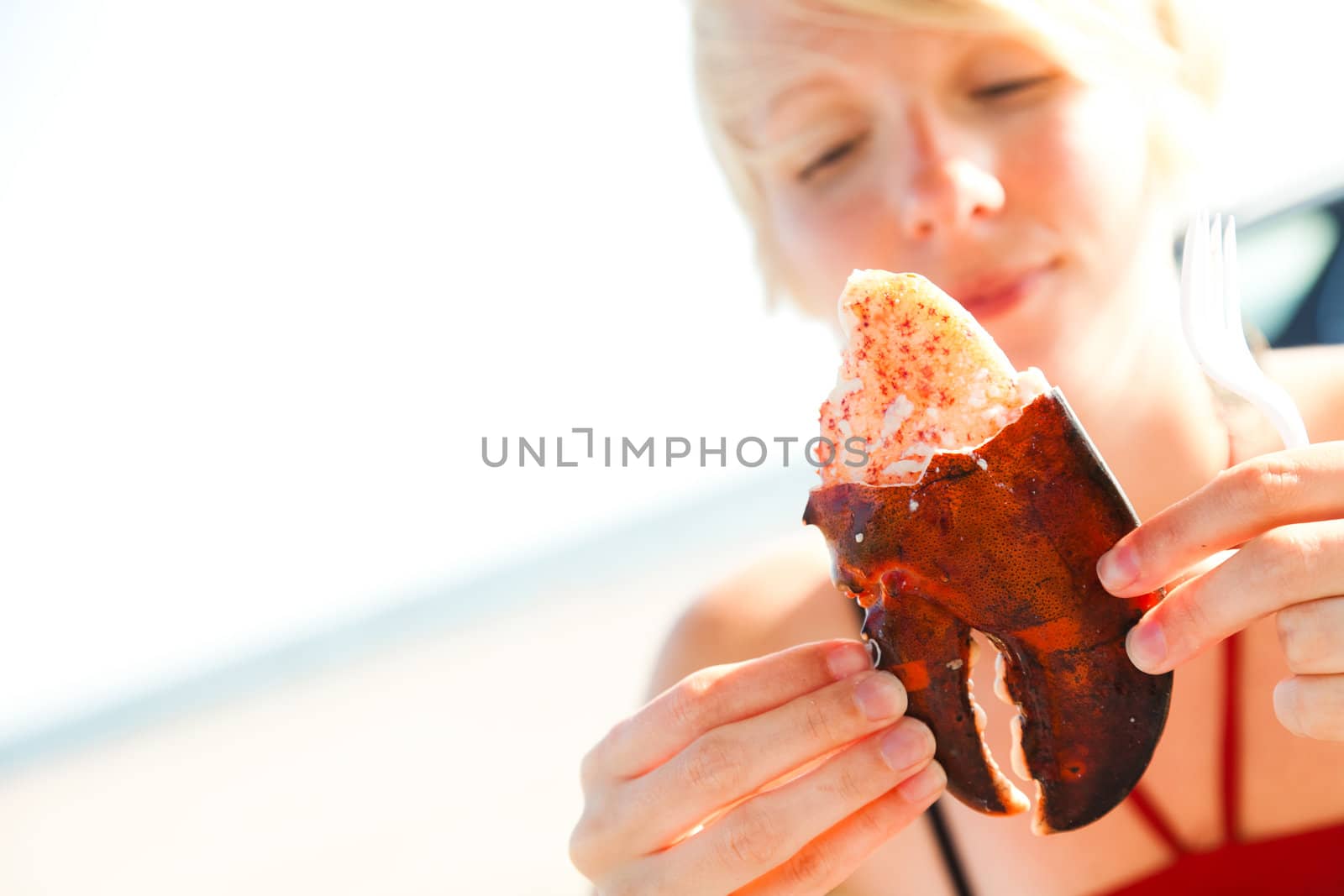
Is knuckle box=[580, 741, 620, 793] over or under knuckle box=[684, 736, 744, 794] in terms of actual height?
over

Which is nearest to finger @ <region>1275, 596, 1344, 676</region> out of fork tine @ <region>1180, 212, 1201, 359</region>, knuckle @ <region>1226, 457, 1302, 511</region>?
knuckle @ <region>1226, 457, 1302, 511</region>

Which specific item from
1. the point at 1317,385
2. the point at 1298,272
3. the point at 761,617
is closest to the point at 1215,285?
the point at 1317,385

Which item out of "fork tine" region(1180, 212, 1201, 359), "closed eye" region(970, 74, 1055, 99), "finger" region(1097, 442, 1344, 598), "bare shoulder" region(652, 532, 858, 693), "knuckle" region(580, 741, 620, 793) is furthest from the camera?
"bare shoulder" region(652, 532, 858, 693)

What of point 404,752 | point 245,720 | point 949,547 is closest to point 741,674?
point 949,547

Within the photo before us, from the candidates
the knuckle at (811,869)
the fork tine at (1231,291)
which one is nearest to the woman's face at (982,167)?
the fork tine at (1231,291)

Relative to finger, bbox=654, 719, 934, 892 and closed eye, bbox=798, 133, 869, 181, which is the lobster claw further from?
closed eye, bbox=798, 133, 869, 181

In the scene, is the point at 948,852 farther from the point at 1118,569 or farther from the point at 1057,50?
the point at 1057,50

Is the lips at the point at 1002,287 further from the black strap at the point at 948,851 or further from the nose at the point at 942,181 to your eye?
the black strap at the point at 948,851
